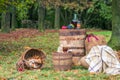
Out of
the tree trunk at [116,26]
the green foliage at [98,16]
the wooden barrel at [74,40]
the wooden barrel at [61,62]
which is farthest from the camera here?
the green foliage at [98,16]

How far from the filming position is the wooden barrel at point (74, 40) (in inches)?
359

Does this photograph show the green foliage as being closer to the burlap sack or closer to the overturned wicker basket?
the burlap sack

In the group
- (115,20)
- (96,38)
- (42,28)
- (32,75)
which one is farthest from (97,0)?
(32,75)

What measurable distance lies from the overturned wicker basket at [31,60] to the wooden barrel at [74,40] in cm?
89

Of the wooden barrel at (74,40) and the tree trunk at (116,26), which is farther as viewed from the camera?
the tree trunk at (116,26)

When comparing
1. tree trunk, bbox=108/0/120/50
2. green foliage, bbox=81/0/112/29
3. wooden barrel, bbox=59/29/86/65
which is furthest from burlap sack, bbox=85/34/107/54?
green foliage, bbox=81/0/112/29

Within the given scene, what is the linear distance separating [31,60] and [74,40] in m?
1.44

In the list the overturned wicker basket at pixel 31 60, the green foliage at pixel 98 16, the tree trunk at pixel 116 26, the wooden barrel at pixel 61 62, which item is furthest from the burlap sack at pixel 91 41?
the green foliage at pixel 98 16

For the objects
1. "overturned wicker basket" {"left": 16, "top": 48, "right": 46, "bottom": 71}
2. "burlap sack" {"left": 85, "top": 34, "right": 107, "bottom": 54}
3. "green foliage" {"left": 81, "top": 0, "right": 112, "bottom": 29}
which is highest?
"burlap sack" {"left": 85, "top": 34, "right": 107, "bottom": 54}

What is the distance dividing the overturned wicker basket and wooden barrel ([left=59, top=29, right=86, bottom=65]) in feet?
2.92

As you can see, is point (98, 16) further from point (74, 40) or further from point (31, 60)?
point (31, 60)

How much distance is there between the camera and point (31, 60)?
27.3 feet

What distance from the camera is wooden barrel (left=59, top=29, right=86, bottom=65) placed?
9.12m

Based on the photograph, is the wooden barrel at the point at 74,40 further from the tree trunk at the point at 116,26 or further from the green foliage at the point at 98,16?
the green foliage at the point at 98,16
